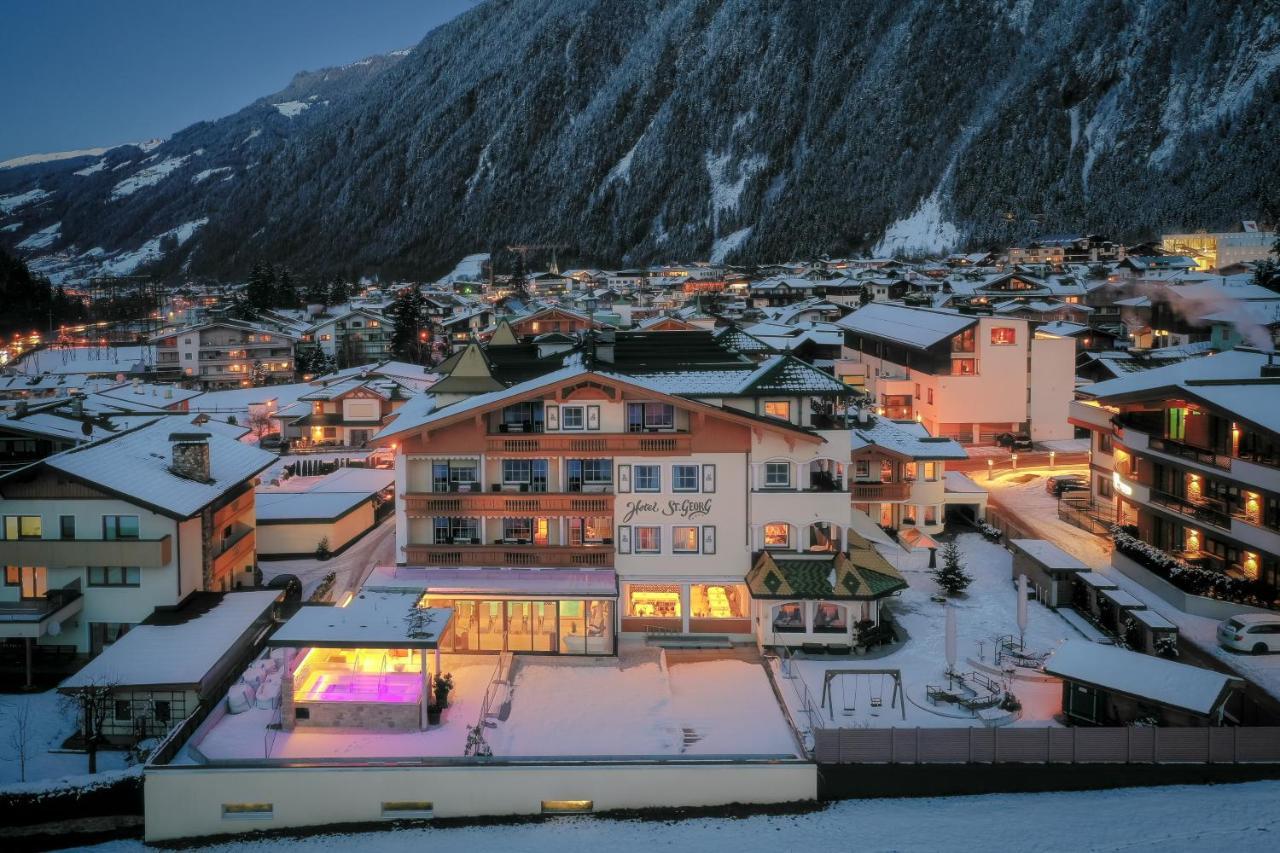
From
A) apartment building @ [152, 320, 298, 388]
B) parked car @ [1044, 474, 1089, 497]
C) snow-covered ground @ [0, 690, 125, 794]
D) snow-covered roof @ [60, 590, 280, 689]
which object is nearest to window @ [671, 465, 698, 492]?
snow-covered roof @ [60, 590, 280, 689]

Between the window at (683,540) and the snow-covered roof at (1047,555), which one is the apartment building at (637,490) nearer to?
the window at (683,540)

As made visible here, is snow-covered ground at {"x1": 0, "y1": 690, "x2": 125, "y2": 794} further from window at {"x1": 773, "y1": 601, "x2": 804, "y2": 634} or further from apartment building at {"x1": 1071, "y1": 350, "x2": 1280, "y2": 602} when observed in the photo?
apartment building at {"x1": 1071, "y1": 350, "x2": 1280, "y2": 602}

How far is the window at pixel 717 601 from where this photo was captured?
89.5 feet

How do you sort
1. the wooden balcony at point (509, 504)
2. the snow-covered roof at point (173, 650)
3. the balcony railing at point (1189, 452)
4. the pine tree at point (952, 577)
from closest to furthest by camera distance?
the snow-covered roof at point (173, 650) < the wooden balcony at point (509, 504) < the balcony railing at point (1189, 452) < the pine tree at point (952, 577)

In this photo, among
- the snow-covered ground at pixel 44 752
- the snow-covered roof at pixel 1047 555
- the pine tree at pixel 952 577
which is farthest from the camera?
the pine tree at pixel 952 577

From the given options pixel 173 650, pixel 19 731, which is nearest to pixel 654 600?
pixel 173 650

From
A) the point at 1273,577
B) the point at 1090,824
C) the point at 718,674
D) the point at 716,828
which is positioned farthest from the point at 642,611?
the point at 1273,577

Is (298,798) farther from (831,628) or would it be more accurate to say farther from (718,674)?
(831,628)

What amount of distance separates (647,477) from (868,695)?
822cm

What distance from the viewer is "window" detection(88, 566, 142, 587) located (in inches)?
1025

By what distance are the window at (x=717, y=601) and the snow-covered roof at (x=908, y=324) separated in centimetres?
3061

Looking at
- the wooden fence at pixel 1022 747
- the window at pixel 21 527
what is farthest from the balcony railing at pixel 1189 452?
the window at pixel 21 527

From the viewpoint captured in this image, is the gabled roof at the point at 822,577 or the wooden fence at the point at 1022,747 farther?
the gabled roof at the point at 822,577

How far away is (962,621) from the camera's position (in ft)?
91.0
